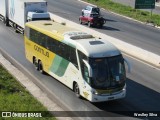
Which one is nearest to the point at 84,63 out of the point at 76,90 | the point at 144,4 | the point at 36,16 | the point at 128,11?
the point at 76,90

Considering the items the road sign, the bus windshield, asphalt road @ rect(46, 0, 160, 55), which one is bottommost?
asphalt road @ rect(46, 0, 160, 55)

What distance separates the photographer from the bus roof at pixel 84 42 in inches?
710

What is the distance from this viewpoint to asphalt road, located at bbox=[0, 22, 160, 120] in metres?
18.0

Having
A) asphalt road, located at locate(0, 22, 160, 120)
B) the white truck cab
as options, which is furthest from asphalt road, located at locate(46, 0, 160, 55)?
the white truck cab

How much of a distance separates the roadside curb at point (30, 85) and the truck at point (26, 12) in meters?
6.91

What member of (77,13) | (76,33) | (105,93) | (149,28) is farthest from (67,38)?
(77,13)

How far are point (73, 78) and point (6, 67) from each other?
6287mm

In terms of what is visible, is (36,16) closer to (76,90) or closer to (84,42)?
(84,42)

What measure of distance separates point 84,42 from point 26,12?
1609 cm

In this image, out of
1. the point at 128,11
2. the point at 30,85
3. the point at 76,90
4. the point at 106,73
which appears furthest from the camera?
the point at 128,11

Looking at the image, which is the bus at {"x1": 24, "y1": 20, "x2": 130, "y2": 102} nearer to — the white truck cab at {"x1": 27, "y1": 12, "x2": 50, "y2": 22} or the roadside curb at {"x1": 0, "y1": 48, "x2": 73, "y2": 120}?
the roadside curb at {"x1": 0, "y1": 48, "x2": 73, "y2": 120}

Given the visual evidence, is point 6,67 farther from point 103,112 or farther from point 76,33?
point 103,112

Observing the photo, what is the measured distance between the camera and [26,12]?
1330 inches

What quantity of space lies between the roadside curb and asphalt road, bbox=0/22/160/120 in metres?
0.55
